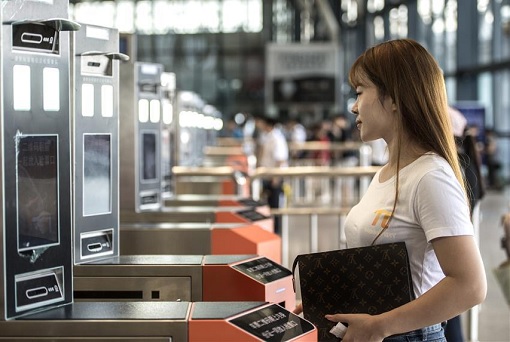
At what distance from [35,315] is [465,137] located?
337 centimetres

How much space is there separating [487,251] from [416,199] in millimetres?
7577

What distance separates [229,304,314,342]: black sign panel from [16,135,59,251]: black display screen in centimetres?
54

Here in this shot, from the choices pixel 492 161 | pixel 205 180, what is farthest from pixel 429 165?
pixel 492 161

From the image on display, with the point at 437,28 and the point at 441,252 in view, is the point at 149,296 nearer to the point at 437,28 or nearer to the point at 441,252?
the point at 441,252

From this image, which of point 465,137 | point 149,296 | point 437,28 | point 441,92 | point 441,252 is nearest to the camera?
point 441,252

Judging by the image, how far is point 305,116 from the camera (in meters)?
33.4

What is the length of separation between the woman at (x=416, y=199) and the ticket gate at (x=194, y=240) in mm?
1696

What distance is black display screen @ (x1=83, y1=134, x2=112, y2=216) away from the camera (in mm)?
3289

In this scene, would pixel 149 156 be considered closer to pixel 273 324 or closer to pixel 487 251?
pixel 273 324

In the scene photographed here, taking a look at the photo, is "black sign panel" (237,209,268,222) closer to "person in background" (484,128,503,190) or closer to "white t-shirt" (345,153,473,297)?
"white t-shirt" (345,153,473,297)

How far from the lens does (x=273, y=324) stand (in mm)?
2217

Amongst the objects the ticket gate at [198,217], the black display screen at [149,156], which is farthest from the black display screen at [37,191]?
the black display screen at [149,156]

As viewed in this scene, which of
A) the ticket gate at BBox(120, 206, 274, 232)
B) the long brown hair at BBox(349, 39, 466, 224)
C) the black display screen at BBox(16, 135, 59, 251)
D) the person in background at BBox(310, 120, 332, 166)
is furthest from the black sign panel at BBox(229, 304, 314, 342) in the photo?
the person in background at BBox(310, 120, 332, 166)

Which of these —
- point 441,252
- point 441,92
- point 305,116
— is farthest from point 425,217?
point 305,116
